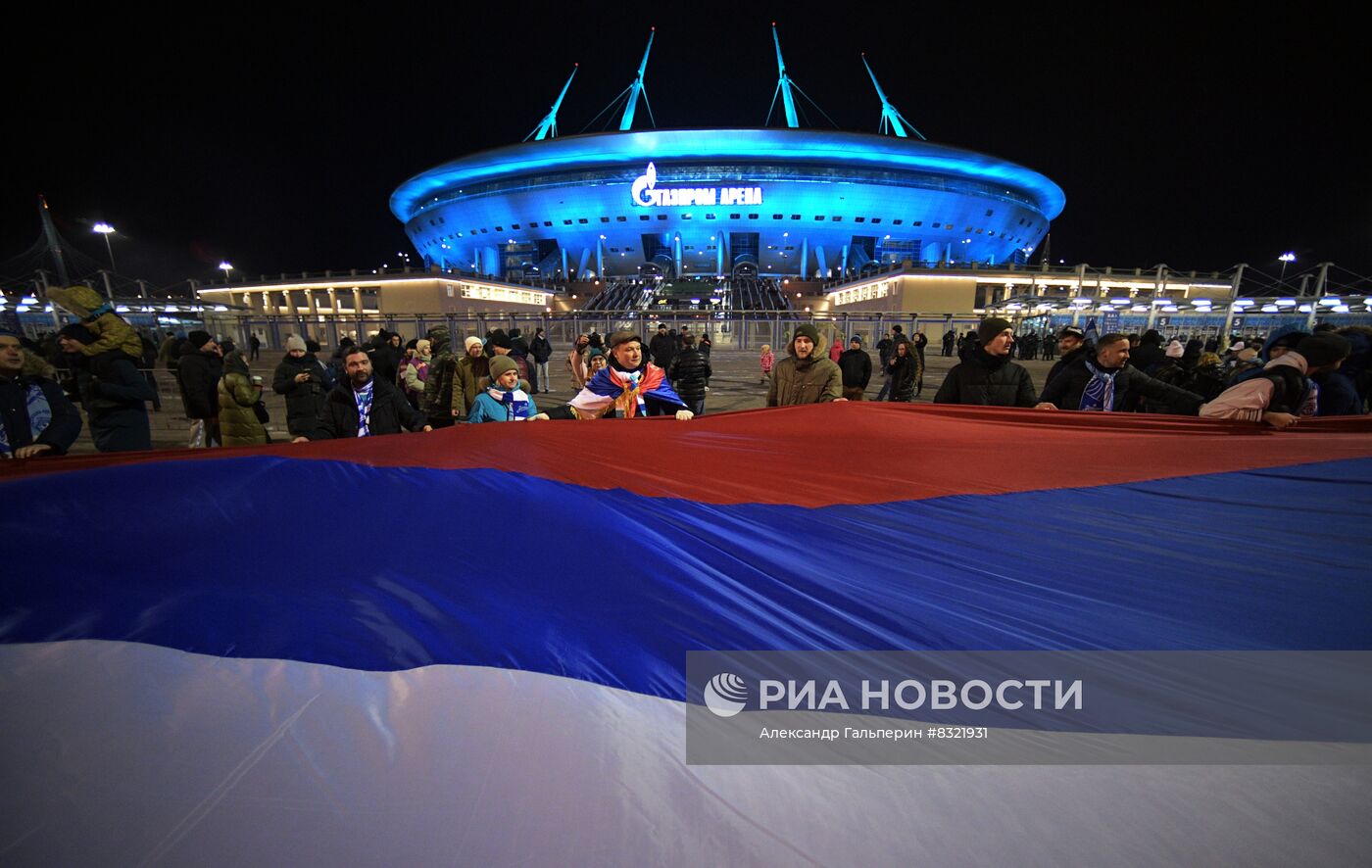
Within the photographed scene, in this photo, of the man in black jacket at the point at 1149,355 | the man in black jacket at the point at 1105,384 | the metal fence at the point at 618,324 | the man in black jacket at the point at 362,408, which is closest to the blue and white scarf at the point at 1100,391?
the man in black jacket at the point at 1105,384

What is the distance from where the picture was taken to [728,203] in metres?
53.2

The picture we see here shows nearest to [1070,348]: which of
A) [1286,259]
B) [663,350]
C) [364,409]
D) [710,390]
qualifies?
[364,409]

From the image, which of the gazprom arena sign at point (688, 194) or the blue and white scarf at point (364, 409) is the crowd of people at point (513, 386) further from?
the gazprom arena sign at point (688, 194)

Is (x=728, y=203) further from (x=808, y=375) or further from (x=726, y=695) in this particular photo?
(x=726, y=695)

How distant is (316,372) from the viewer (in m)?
5.04

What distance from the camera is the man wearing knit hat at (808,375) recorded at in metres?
4.25

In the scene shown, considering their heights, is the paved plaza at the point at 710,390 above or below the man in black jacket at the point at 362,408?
below

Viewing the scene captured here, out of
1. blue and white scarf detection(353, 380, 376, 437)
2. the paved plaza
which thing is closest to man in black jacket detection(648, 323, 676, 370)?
the paved plaza

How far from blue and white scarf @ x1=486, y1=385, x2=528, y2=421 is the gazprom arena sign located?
54265 millimetres

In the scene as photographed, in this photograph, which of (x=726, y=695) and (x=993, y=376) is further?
(x=993, y=376)

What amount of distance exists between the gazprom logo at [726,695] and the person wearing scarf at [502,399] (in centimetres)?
322

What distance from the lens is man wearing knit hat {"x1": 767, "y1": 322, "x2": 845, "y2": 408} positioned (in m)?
4.25

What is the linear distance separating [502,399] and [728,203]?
5482cm

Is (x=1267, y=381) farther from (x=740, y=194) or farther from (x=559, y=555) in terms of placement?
(x=740, y=194)
